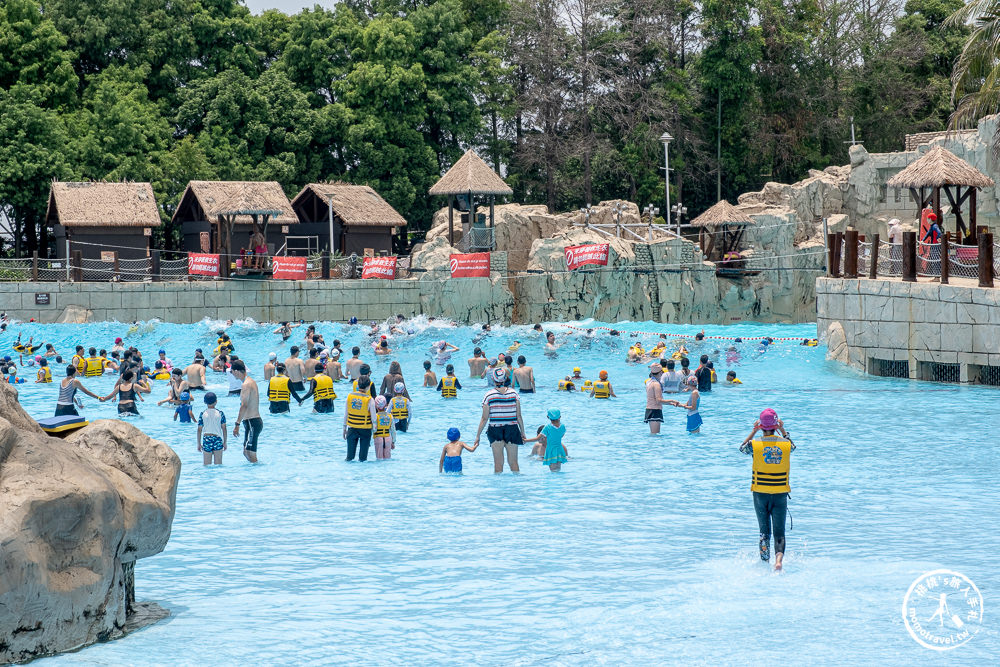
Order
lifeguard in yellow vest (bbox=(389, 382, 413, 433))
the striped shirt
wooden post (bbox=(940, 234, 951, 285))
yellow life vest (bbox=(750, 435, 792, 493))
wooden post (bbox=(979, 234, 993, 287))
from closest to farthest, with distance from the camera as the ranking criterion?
yellow life vest (bbox=(750, 435, 792, 493)) < the striped shirt < lifeguard in yellow vest (bbox=(389, 382, 413, 433)) < wooden post (bbox=(979, 234, 993, 287)) < wooden post (bbox=(940, 234, 951, 285))

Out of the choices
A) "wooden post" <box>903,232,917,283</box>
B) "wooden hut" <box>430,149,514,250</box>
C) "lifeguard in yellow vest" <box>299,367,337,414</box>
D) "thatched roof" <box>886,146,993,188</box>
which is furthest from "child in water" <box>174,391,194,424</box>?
"wooden hut" <box>430,149,514,250</box>

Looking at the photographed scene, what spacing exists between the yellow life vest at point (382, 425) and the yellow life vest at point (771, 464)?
7.68 metres

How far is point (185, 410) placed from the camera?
1969 centimetres

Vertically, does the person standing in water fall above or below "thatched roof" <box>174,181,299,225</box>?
below

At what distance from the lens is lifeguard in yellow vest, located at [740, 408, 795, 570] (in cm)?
984

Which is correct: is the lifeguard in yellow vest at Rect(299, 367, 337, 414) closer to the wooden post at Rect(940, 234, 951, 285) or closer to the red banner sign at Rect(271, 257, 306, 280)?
the wooden post at Rect(940, 234, 951, 285)

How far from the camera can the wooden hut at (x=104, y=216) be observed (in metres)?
37.6

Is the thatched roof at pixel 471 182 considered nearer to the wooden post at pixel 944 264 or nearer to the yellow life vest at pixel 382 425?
the wooden post at pixel 944 264

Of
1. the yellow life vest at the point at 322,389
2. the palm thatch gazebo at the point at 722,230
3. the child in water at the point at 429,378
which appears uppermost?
the palm thatch gazebo at the point at 722,230

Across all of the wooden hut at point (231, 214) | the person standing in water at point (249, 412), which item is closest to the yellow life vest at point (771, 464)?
the person standing in water at point (249, 412)

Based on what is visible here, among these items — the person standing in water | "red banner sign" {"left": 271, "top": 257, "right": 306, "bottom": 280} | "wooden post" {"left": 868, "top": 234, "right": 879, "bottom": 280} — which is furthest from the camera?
"red banner sign" {"left": 271, "top": 257, "right": 306, "bottom": 280}

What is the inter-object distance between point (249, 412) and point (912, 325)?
14491mm

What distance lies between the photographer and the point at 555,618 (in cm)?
910

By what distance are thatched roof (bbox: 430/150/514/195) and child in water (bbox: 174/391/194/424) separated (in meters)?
21.1
